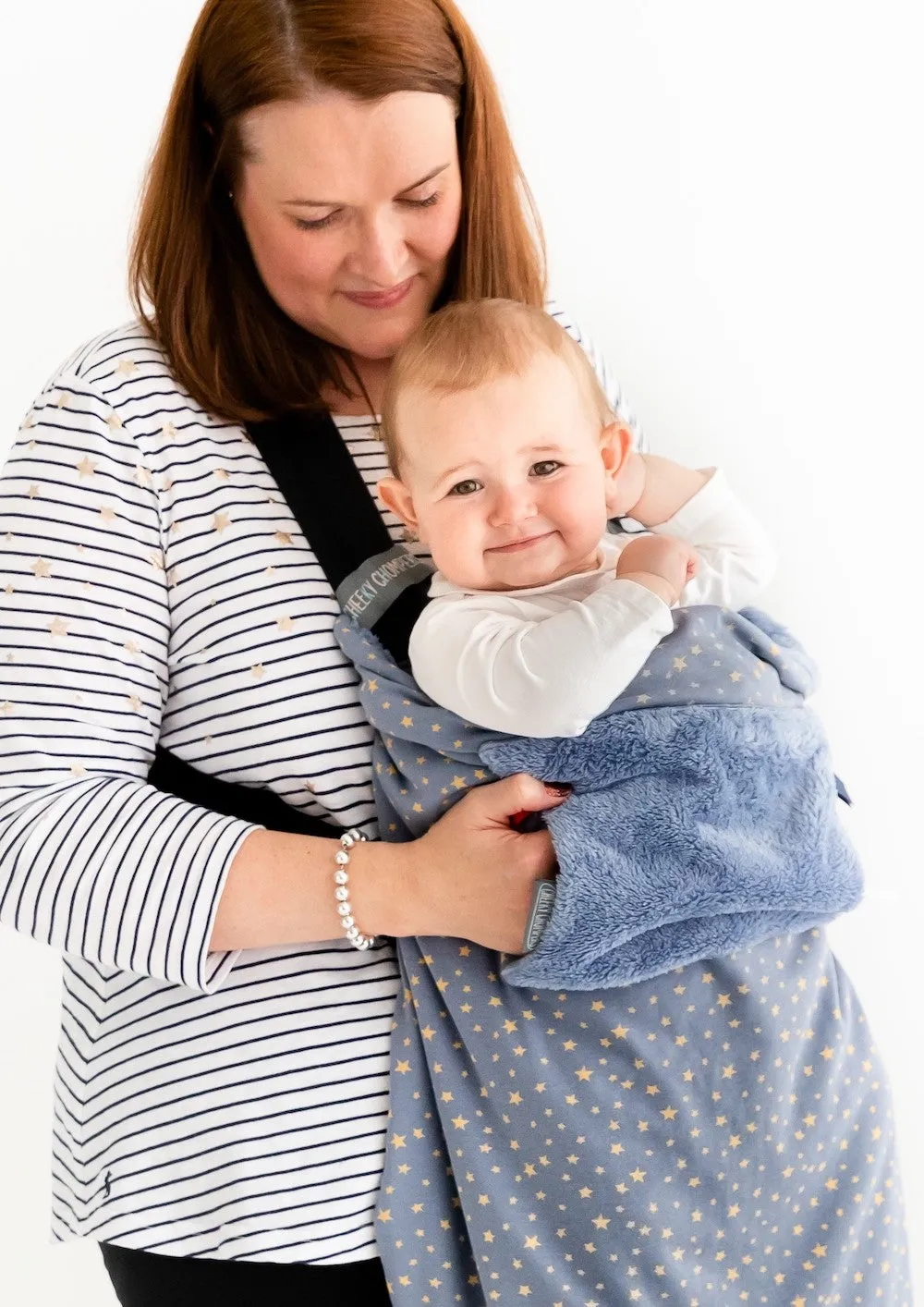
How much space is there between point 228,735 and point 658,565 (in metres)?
0.45

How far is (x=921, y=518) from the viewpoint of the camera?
6.29ft

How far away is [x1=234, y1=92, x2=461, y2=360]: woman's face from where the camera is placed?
138cm

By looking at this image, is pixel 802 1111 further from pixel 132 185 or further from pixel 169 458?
pixel 132 185

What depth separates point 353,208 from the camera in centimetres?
142

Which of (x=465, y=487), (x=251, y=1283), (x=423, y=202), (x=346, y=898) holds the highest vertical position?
(x=423, y=202)

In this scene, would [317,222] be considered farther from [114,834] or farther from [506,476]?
[114,834]

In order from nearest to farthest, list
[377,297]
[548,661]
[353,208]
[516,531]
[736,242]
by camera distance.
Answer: [548,661]
[516,531]
[353,208]
[377,297]
[736,242]

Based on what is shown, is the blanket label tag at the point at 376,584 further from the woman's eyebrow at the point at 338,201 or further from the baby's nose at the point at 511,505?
the woman's eyebrow at the point at 338,201

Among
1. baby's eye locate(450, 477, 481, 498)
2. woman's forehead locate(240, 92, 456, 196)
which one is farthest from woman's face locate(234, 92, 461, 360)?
baby's eye locate(450, 477, 481, 498)

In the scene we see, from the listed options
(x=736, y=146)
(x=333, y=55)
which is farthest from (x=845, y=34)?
(x=333, y=55)

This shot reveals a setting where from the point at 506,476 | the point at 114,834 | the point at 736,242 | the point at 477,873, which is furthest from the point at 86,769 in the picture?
the point at 736,242

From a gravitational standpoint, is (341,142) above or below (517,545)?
above

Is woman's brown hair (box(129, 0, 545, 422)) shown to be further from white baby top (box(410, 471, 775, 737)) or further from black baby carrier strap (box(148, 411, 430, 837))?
white baby top (box(410, 471, 775, 737))

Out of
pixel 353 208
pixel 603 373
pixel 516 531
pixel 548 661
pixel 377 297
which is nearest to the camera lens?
pixel 548 661
